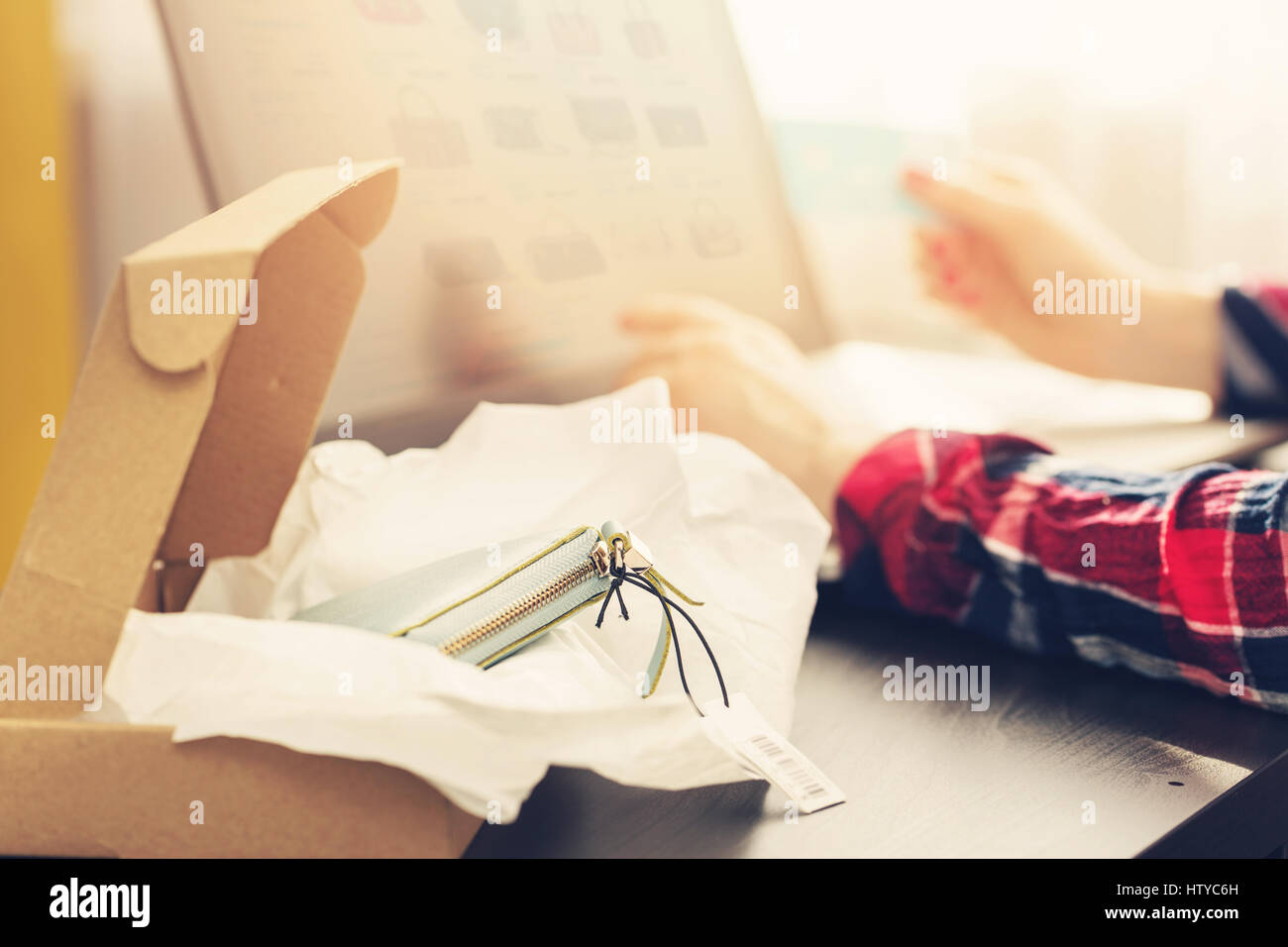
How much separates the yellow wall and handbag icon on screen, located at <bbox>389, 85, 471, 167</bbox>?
0.81 ft

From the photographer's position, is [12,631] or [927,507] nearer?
[12,631]

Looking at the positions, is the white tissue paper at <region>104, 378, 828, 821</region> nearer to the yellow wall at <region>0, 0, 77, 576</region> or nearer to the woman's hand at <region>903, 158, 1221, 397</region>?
the yellow wall at <region>0, 0, 77, 576</region>

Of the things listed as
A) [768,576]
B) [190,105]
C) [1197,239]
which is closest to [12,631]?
[768,576]

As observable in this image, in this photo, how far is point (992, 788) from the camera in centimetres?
38

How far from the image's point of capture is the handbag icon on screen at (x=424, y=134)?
2.39 ft

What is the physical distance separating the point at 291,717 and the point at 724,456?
264 millimetres

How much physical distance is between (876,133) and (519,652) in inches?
47.6

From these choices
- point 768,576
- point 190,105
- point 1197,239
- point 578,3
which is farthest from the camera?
point 1197,239

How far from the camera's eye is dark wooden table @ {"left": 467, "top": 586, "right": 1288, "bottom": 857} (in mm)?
340

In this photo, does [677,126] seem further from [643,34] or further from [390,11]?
[390,11]

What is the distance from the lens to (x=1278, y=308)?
2.93 feet

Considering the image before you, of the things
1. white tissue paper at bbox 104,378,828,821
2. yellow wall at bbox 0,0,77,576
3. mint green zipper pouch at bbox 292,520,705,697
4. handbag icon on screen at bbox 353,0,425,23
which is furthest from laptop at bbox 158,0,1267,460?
mint green zipper pouch at bbox 292,520,705,697

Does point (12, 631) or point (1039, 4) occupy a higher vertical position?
point (1039, 4)
